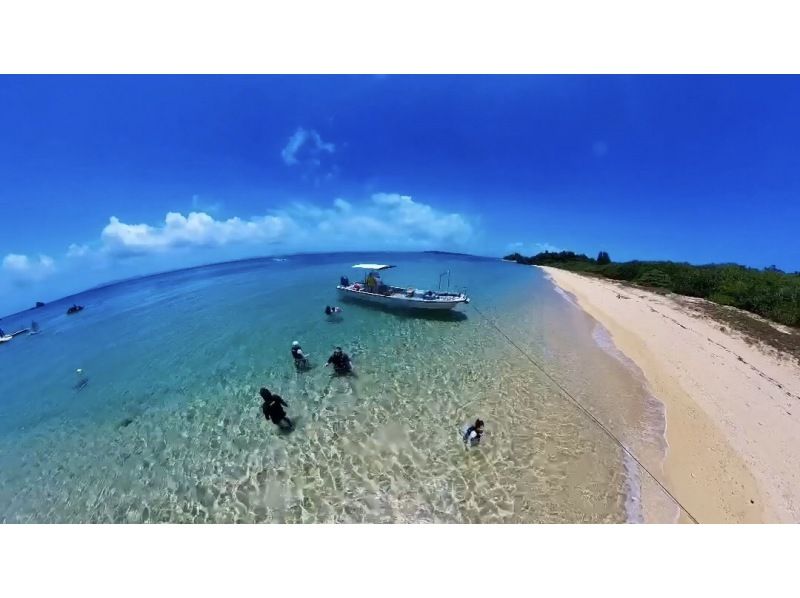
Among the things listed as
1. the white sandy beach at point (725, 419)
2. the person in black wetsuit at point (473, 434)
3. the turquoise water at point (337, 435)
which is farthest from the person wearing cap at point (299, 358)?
the white sandy beach at point (725, 419)

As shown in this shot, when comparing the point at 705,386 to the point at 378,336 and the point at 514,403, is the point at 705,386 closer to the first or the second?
the point at 514,403

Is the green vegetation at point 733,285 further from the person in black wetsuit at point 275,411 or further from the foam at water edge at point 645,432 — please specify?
the person in black wetsuit at point 275,411

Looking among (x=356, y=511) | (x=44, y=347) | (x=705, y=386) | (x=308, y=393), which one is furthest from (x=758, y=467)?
(x=44, y=347)

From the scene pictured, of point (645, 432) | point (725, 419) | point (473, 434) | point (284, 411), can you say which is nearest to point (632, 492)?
point (645, 432)

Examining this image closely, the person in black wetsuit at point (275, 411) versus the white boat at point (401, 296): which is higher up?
the white boat at point (401, 296)

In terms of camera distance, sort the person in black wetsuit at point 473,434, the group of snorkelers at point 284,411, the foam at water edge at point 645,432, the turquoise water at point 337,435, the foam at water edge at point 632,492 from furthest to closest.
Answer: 1. the group of snorkelers at point 284,411
2. the person in black wetsuit at point 473,434
3. the turquoise water at point 337,435
4. the foam at water edge at point 645,432
5. the foam at water edge at point 632,492

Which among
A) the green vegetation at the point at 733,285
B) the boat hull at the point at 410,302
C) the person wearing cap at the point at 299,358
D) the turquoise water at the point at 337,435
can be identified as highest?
the green vegetation at the point at 733,285

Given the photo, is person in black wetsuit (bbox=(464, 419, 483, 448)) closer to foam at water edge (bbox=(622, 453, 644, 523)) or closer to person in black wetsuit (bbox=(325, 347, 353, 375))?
foam at water edge (bbox=(622, 453, 644, 523))
